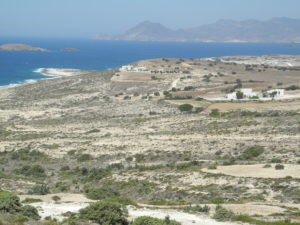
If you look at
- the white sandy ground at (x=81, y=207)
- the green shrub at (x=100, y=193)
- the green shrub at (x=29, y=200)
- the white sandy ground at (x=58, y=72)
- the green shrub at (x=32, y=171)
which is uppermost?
the white sandy ground at (x=58, y=72)

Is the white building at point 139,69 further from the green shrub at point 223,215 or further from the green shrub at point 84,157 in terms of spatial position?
the green shrub at point 223,215

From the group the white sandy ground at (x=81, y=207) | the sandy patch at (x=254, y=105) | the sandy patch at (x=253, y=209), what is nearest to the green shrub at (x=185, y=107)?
the sandy patch at (x=254, y=105)

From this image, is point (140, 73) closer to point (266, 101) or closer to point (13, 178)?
point (266, 101)

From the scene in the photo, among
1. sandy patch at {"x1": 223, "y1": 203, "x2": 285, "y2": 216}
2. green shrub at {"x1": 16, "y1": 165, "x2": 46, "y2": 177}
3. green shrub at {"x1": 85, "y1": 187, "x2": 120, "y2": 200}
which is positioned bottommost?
green shrub at {"x1": 16, "y1": 165, "x2": 46, "y2": 177}

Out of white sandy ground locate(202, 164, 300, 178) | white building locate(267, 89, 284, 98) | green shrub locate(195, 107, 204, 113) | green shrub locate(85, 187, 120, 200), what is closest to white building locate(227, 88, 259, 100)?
white building locate(267, 89, 284, 98)

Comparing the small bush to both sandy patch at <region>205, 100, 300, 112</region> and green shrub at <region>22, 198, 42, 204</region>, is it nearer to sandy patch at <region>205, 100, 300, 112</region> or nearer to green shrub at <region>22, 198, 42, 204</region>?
green shrub at <region>22, 198, 42, 204</region>

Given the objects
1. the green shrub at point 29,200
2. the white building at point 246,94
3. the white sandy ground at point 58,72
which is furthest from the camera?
the white sandy ground at point 58,72
